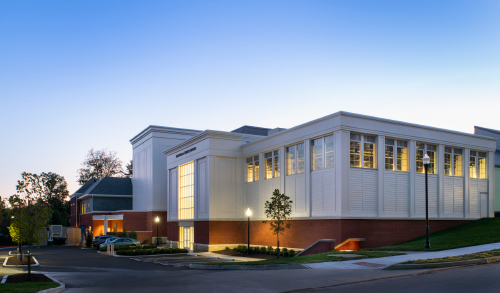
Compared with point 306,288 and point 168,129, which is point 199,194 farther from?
point 306,288

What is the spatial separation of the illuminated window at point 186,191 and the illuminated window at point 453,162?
21874 mm

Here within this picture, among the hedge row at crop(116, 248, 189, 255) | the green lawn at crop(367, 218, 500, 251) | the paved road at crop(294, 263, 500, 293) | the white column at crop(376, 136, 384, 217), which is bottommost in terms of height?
Answer: the hedge row at crop(116, 248, 189, 255)

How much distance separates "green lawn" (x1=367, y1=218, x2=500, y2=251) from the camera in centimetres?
2210

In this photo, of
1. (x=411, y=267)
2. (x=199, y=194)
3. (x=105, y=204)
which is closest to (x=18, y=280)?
(x=411, y=267)

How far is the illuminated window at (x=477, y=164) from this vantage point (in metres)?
34.0

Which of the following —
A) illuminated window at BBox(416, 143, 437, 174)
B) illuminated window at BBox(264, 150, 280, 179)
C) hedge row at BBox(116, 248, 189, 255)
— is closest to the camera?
illuminated window at BBox(416, 143, 437, 174)

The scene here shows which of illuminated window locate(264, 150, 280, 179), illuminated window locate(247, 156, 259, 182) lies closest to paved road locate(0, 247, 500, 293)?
illuminated window locate(264, 150, 280, 179)

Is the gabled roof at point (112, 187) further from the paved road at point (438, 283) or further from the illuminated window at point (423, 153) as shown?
Result: the paved road at point (438, 283)

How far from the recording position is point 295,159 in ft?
104

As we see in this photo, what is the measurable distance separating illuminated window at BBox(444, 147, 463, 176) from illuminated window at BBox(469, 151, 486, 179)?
4.45ft

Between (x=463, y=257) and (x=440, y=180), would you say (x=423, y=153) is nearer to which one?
(x=440, y=180)

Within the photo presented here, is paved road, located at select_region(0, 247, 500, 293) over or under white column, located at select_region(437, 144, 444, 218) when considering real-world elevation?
under

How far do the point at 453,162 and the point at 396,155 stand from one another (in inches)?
252

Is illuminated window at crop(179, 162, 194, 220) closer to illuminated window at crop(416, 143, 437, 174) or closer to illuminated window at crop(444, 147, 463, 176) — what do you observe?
illuminated window at crop(416, 143, 437, 174)
